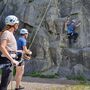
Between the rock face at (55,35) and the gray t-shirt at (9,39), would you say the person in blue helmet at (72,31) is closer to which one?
the rock face at (55,35)

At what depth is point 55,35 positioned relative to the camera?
17.2 meters

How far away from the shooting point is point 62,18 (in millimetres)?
17484

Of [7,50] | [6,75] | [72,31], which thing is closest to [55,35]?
[72,31]

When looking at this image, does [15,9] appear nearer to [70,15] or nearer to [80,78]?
[70,15]

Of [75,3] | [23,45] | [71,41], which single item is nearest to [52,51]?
→ [71,41]

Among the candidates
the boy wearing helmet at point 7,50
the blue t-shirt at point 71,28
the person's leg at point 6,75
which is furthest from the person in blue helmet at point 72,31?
the person's leg at point 6,75

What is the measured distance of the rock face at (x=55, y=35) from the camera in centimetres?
1634

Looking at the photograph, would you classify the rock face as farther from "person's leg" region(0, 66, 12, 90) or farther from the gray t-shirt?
"person's leg" region(0, 66, 12, 90)

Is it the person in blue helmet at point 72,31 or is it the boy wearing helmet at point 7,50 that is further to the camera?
the person in blue helmet at point 72,31

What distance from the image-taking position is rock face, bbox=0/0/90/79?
16.3m

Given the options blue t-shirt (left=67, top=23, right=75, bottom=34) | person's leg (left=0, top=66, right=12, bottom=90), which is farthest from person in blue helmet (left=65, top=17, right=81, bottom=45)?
person's leg (left=0, top=66, right=12, bottom=90)

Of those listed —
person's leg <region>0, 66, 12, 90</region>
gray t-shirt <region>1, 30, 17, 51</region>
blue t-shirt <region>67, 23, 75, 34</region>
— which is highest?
blue t-shirt <region>67, 23, 75, 34</region>

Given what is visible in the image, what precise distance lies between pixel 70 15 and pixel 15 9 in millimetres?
2801

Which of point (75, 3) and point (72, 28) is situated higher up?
point (75, 3)
